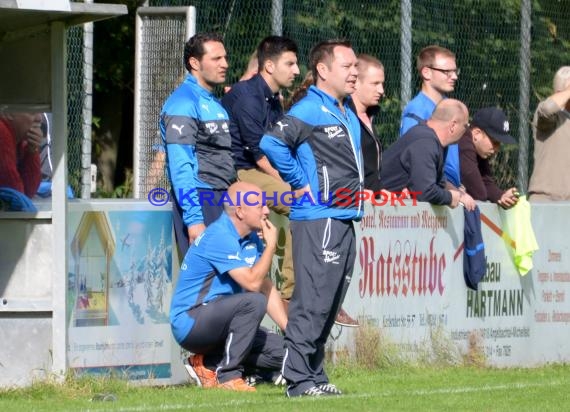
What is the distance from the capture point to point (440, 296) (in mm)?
11812

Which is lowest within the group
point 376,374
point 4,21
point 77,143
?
point 376,374

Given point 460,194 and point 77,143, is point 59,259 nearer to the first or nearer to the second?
point 77,143

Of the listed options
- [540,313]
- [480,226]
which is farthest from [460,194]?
[540,313]

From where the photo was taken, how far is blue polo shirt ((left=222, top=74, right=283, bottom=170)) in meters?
10.5

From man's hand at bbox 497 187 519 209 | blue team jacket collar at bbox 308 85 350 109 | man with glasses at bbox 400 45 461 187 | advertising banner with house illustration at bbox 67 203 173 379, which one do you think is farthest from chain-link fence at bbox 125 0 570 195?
blue team jacket collar at bbox 308 85 350 109

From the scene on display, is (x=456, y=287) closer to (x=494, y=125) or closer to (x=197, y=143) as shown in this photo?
(x=494, y=125)

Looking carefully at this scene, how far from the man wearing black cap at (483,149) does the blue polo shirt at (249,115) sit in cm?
231

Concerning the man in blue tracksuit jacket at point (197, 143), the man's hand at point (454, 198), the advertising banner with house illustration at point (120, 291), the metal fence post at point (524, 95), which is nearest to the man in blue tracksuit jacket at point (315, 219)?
the man in blue tracksuit jacket at point (197, 143)

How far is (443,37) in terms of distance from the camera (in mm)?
14359

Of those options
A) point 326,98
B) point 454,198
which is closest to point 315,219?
point 326,98

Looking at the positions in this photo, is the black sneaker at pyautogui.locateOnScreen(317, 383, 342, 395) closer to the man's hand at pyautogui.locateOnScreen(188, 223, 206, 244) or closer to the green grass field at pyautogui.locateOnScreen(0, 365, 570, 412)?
the green grass field at pyautogui.locateOnScreen(0, 365, 570, 412)

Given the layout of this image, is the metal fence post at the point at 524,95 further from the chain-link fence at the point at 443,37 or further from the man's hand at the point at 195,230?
the man's hand at the point at 195,230

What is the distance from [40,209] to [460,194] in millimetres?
3868

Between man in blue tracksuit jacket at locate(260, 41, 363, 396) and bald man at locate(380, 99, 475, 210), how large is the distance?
2.44 meters
